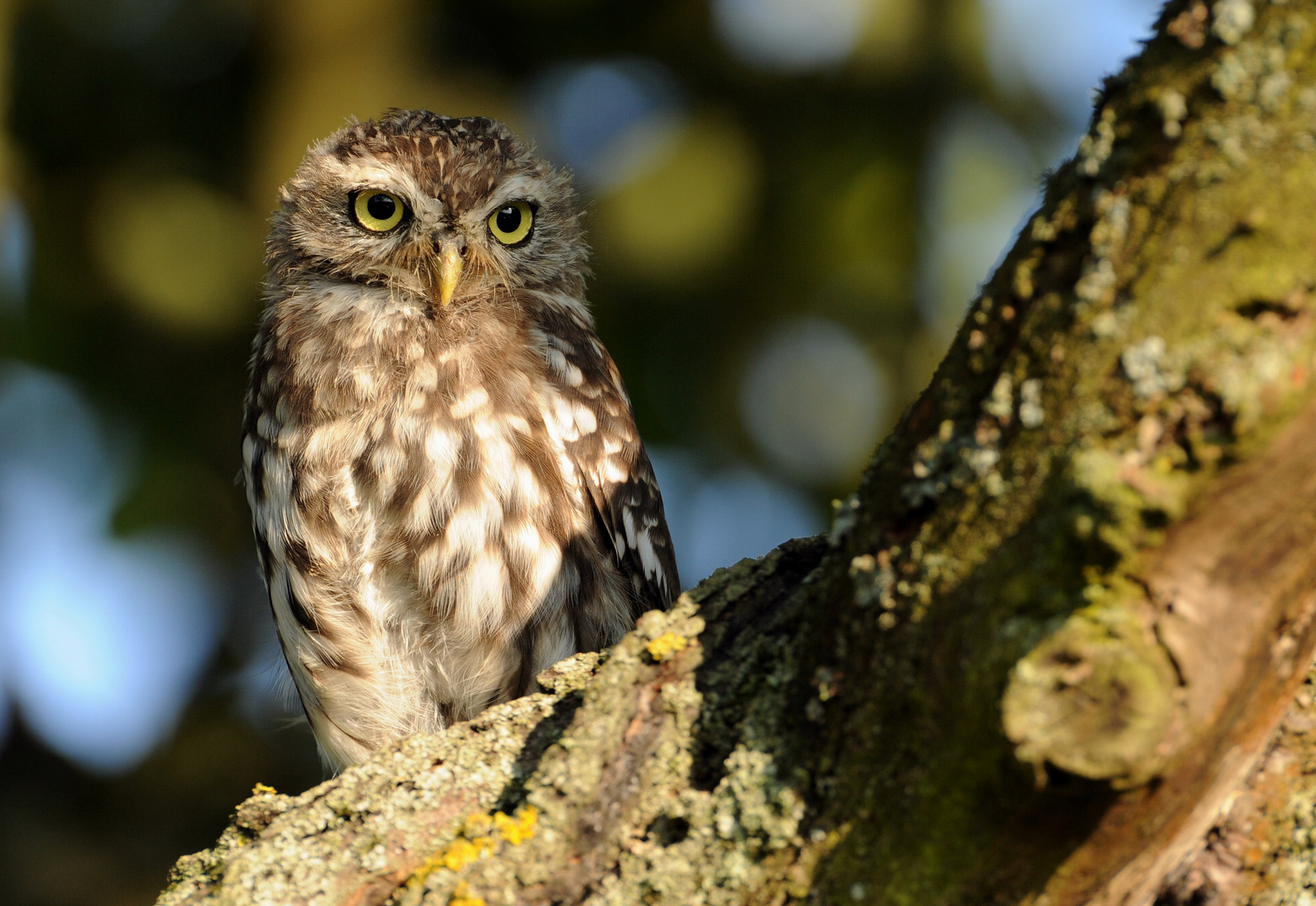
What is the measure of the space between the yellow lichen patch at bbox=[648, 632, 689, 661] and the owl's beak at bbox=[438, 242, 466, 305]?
189 cm

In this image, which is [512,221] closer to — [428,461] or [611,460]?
[611,460]

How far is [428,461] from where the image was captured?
324 cm

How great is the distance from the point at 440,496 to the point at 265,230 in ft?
6.65

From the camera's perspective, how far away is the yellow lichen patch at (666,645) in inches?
71.5

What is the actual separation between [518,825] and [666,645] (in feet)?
1.16

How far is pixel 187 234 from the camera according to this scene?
4.63 metres

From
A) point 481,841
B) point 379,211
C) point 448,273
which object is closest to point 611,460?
→ point 448,273

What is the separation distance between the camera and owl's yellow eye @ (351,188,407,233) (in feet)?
12.4

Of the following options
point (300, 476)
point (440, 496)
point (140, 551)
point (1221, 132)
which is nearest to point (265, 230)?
point (140, 551)

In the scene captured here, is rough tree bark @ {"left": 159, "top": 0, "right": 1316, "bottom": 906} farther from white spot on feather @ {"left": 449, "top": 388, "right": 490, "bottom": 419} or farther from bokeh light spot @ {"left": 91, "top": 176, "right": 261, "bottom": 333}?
bokeh light spot @ {"left": 91, "top": 176, "right": 261, "bottom": 333}

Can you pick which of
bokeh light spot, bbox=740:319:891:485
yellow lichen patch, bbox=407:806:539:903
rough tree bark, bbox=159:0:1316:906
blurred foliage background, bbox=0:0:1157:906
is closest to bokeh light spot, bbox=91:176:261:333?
blurred foliage background, bbox=0:0:1157:906

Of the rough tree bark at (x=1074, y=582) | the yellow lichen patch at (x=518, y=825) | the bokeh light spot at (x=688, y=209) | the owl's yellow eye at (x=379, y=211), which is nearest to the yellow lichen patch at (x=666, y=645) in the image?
the rough tree bark at (x=1074, y=582)

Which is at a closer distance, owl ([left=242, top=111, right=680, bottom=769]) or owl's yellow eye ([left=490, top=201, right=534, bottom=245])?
owl ([left=242, top=111, right=680, bottom=769])

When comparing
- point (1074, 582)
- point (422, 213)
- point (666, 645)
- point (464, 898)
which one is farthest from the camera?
point (422, 213)
